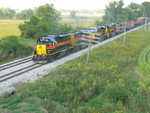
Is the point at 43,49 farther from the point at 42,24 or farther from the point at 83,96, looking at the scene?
the point at 42,24

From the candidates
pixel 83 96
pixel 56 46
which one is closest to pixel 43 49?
pixel 56 46

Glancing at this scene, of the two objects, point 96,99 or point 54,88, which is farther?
point 54,88

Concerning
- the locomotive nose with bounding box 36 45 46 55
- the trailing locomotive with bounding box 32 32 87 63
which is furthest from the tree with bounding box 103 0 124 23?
the locomotive nose with bounding box 36 45 46 55

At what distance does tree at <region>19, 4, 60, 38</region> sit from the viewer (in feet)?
124

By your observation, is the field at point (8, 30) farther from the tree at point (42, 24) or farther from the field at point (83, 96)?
the field at point (83, 96)

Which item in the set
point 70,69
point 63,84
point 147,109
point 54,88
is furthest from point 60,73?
point 147,109

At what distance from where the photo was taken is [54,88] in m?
13.5

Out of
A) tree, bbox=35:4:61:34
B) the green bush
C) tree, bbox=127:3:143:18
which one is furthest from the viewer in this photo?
tree, bbox=127:3:143:18

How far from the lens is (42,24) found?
38.3 metres

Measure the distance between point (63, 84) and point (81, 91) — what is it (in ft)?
5.39

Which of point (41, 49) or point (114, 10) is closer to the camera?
point (41, 49)

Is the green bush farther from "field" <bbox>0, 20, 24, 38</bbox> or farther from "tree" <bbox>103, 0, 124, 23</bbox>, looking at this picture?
"tree" <bbox>103, 0, 124, 23</bbox>

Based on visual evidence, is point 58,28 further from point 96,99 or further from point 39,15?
point 96,99

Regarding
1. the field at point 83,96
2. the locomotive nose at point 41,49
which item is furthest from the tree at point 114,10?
the field at point 83,96
